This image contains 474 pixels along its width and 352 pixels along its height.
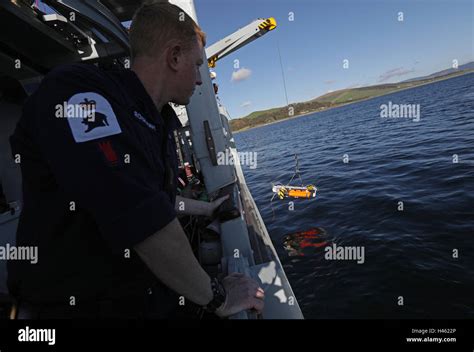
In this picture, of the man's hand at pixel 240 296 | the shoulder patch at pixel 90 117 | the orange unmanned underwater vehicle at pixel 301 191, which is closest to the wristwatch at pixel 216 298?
the man's hand at pixel 240 296

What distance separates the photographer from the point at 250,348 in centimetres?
145

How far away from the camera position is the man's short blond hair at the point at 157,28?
4.53 ft

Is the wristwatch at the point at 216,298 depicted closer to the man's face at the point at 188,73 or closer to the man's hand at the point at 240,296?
the man's hand at the point at 240,296

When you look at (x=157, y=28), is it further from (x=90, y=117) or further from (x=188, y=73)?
(x=90, y=117)

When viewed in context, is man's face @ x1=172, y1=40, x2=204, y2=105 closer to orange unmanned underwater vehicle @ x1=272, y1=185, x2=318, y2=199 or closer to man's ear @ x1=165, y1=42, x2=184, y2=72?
man's ear @ x1=165, y1=42, x2=184, y2=72

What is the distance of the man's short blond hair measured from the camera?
1381 millimetres

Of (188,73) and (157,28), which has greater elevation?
(157,28)

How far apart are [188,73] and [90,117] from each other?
74cm

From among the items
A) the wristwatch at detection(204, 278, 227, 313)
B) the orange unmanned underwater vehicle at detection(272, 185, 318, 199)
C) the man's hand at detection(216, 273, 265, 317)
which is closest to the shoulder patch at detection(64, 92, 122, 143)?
the wristwatch at detection(204, 278, 227, 313)

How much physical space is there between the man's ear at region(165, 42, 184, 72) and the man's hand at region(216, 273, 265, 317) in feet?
4.76

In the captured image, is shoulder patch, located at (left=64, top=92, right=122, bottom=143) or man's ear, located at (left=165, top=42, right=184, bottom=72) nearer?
shoulder patch, located at (left=64, top=92, right=122, bottom=143)

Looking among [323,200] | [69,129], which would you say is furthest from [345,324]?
[323,200]

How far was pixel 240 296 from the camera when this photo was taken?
1.57 m

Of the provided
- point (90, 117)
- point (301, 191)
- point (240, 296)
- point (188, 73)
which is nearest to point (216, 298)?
point (240, 296)
